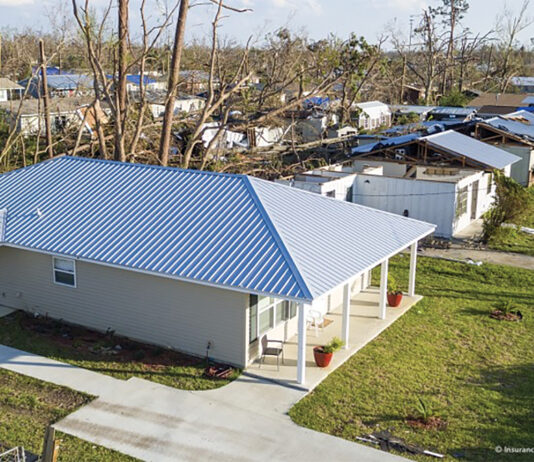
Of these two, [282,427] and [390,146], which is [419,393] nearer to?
[282,427]

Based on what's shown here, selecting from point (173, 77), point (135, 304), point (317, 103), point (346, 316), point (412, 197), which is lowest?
point (346, 316)

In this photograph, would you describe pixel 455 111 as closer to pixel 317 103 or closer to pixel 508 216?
pixel 317 103

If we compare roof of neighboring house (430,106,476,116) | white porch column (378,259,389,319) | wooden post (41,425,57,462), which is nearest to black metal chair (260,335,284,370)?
white porch column (378,259,389,319)

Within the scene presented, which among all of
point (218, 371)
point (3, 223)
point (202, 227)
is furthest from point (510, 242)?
point (3, 223)

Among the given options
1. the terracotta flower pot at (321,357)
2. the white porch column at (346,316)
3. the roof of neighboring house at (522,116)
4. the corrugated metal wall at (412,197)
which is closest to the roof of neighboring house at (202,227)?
the white porch column at (346,316)

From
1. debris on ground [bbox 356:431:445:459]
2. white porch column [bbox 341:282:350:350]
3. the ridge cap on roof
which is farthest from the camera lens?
white porch column [bbox 341:282:350:350]

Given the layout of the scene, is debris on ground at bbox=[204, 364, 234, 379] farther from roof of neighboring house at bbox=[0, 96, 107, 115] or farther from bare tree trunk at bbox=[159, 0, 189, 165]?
roof of neighboring house at bbox=[0, 96, 107, 115]

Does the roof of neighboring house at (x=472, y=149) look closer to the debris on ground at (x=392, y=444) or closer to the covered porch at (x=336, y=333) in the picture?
the covered porch at (x=336, y=333)
